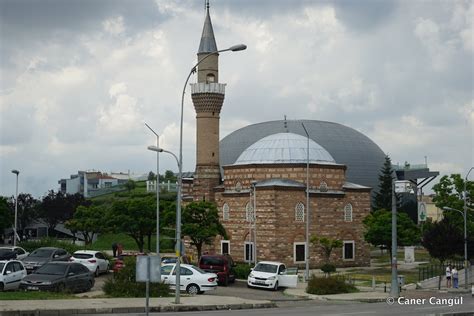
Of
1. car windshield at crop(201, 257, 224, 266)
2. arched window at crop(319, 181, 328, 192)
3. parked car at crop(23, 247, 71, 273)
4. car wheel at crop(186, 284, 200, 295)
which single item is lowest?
car wheel at crop(186, 284, 200, 295)

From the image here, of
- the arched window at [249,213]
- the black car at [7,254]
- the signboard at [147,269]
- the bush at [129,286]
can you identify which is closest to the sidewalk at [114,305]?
the bush at [129,286]

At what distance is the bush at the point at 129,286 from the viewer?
27.7 meters

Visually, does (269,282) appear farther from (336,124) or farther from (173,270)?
(336,124)

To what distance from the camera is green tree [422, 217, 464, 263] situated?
46.2m

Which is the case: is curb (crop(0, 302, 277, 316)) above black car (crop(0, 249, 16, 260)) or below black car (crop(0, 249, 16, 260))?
below

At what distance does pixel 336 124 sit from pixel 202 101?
2383 inches

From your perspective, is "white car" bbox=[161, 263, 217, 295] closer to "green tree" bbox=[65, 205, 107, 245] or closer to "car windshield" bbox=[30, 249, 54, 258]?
"car windshield" bbox=[30, 249, 54, 258]

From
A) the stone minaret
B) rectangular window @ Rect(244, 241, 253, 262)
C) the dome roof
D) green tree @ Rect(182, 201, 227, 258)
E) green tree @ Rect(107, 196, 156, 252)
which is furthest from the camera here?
the stone minaret

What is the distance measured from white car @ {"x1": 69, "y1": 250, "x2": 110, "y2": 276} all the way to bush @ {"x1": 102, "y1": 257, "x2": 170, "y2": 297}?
1158 cm

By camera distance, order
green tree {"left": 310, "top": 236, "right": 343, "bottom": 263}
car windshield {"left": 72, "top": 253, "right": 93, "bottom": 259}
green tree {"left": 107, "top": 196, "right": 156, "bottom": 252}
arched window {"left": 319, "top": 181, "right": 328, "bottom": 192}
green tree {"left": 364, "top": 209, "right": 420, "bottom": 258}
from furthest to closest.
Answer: arched window {"left": 319, "top": 181, "right": 328, "bottom": 192}, green tree {"left": 364, "top": 209, "right": 420, "bottom": 258}, green tree {"left": 310, "top": 236, "right": 343, "bottom": 263}, green tree {"left": 107, "top": 196, "right": 156, "bottom": 252}, car windshield {"left": 72, "top": 253, "right": 93, "bottom": 259}

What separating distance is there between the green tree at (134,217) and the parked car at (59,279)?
22.4 metres

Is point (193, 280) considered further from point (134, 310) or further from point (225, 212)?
point (225, 212)

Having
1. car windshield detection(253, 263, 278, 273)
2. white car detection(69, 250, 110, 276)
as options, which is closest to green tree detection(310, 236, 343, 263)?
car windshield detection(253, 263, 278, 273)

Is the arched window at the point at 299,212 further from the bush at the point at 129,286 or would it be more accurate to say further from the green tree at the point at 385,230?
A: the bush at the point at 129,286
